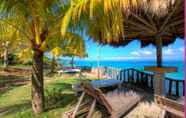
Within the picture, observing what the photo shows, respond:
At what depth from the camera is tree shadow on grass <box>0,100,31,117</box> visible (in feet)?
39.9

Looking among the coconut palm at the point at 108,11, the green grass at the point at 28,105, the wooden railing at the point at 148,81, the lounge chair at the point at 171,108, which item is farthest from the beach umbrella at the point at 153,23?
the green grass at the point at 28,105

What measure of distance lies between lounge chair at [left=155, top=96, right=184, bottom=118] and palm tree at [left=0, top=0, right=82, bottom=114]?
13.1ft

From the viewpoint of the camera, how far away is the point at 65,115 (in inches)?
368

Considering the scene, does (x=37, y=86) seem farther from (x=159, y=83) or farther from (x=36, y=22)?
(x=159, y=83)

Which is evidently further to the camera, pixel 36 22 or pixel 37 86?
pixel 37 86

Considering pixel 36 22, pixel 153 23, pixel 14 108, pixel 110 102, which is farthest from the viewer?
pixel 14 108

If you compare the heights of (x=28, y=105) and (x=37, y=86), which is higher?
(x=37, y=86)

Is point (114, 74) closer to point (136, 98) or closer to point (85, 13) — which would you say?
point (136, 98)

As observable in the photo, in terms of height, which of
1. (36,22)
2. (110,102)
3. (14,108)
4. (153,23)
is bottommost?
(14,108)

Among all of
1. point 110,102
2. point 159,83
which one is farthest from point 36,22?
point 159,83

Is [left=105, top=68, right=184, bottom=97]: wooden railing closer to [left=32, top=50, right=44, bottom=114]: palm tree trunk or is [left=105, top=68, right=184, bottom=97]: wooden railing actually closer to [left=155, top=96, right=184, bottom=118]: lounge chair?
[left=155, top=96, right=184, bottom=118]: lounge chair

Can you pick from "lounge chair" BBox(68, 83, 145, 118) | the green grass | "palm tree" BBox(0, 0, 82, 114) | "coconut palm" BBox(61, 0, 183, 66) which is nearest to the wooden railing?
"lounge chair" BBox(68, 83, 145, 118)

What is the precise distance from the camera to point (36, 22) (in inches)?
413

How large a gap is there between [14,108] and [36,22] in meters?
4.18
